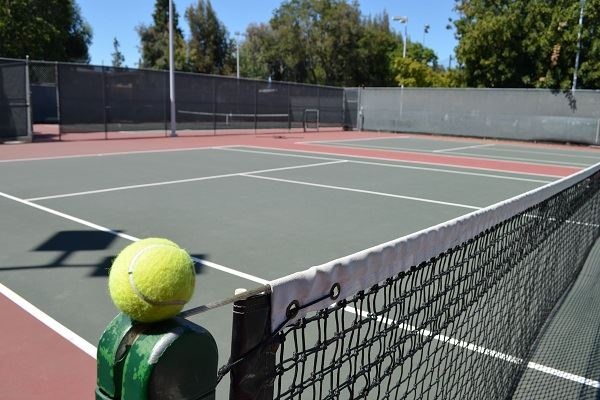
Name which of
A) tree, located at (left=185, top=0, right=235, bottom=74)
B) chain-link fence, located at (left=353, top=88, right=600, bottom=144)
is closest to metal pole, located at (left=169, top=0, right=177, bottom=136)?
chain-link fence, located at (left=353, top=88, right=600, bottom=144)

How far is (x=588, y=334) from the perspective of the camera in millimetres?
4098

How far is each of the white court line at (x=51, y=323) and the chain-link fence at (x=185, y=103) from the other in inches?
686

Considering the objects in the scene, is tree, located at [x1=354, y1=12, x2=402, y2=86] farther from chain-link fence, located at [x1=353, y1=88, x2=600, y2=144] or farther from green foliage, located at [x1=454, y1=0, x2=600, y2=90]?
→ chain-link fence, located at [x1=353, y1=88, x2=600, y2=144]

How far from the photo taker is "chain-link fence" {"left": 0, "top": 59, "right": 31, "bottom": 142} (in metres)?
16.8

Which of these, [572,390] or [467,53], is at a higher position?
[467,53]

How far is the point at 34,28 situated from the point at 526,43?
32.2 m

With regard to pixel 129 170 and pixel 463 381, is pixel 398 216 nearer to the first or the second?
pixel 463 381

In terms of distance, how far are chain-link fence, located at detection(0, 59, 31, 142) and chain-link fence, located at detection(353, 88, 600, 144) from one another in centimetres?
2078

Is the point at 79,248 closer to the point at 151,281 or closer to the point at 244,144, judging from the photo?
the point at 151,281

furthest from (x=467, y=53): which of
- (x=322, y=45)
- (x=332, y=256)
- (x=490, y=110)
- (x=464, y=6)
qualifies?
(x=332, y=256)

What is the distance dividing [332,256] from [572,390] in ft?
9.00

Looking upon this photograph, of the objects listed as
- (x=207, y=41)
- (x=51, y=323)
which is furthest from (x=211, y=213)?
(x=207, y=41)

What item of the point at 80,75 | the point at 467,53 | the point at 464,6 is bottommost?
the point at 80,75

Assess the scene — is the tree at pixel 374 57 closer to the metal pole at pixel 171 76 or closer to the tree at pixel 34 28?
the tree at pixel 34 28
